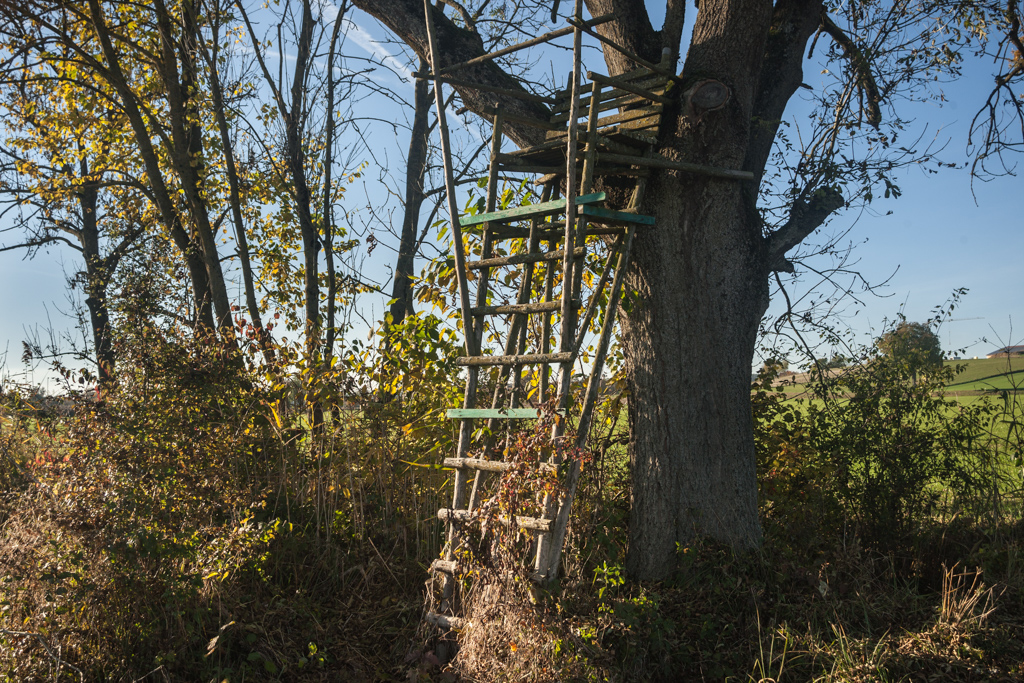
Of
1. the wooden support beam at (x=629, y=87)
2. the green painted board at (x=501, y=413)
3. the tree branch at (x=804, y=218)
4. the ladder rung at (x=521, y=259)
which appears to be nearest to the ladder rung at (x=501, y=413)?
the green painted board at (x=501, y=413)

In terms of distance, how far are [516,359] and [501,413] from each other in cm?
35

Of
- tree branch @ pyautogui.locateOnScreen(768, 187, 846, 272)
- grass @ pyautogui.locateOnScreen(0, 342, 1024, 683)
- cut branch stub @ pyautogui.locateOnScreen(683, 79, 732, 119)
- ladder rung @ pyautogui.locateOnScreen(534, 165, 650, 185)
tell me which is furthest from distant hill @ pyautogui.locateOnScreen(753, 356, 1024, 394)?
cut branch stub @ pyautogui.locateOnScreen(683, 79, 732, 119)

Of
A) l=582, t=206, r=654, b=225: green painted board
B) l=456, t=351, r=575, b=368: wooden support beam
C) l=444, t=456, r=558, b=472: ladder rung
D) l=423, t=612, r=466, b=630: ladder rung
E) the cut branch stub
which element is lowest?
l=423, t=612, r=466, b=630: ladder rung

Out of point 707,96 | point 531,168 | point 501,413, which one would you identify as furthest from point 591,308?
point 707,96

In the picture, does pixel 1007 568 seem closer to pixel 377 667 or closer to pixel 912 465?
pixel 912 465

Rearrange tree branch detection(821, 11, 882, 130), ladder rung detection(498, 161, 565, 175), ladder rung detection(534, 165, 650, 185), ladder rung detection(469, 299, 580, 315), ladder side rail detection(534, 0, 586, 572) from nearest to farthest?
ladder side rail detection(534, 0, 586, 572)
ladder rung detection(469, 299, 580, 315)
ladder rung detection(534, 165, 650, 185)
ladder rung detection(498, 161, 565, 175)
tree branch detection(821, 11, 882, 130)

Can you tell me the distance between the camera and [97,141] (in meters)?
12.6

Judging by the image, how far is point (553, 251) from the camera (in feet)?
15.0

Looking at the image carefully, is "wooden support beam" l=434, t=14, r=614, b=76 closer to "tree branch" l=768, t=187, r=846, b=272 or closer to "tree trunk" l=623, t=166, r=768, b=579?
"tree trunk" l=623, t=166, r=768, b=579

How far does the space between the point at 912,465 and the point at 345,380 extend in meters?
4.04

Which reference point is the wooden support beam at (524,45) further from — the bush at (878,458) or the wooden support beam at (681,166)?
the bush at (878,458)

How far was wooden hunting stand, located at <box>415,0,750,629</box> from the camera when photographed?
4.14 meters

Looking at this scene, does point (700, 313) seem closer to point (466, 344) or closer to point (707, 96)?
point (707, 96)

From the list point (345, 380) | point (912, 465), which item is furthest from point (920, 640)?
point (345, 380)
